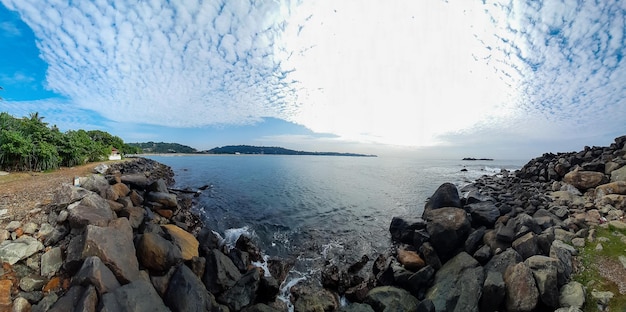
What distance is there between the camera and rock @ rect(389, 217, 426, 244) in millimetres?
13419

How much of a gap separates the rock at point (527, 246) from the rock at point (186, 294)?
36.8 ft

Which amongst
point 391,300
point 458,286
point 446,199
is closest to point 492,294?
point 458,286

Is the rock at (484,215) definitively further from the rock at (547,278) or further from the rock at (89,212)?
the rock at (89,212)

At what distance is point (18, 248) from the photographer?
707 cm

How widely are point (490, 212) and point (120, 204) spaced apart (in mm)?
18929

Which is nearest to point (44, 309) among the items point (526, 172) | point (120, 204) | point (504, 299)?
point (120, 204)

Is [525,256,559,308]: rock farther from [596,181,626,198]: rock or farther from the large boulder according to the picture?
[596,181,626,198]: rock

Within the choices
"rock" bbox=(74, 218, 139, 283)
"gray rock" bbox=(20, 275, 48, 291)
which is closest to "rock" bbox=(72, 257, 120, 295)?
"rock" bbox=(74, 218, 139, 283)

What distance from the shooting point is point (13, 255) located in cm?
686

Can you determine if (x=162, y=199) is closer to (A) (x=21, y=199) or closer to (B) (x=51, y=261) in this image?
(A) (x=21, y=199)

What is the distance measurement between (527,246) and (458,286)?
10.7 ft

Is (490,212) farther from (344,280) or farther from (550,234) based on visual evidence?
(344,280)

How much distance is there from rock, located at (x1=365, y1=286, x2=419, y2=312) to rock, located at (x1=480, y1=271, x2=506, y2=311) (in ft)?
6.64

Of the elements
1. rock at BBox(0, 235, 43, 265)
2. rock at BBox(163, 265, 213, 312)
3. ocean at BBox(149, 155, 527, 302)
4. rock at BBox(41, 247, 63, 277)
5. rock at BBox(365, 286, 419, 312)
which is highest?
rock at BBox(0, 235, 43, 265)
